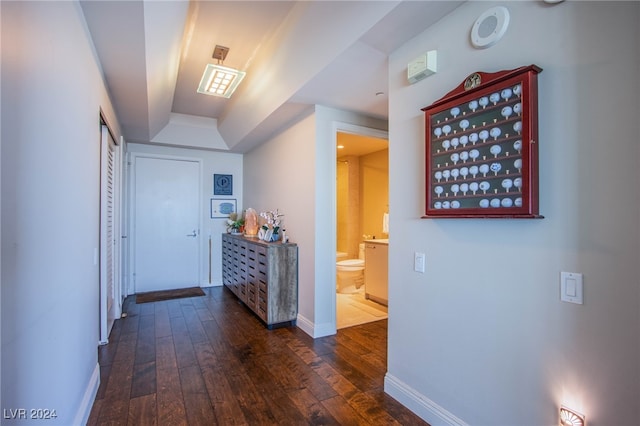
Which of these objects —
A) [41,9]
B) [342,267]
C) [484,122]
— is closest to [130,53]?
[41,9]

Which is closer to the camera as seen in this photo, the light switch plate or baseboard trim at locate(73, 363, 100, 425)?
the light switch plate

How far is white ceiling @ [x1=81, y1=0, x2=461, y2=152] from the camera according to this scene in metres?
1.87

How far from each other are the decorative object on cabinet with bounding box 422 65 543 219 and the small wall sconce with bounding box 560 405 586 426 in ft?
2.59

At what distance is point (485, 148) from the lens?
1.52m

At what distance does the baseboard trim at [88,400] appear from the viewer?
1.78 m

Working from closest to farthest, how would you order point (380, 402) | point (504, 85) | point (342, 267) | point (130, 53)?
point (504, 85)
point (380, 402)
point (130, 53)
point (342, 267)

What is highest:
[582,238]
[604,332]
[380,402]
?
[582,238]

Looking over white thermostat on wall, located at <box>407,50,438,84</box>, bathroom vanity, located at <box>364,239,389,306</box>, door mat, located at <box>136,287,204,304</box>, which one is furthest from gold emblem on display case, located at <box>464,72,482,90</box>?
door mat, located at <box>136,287,204,304</box>

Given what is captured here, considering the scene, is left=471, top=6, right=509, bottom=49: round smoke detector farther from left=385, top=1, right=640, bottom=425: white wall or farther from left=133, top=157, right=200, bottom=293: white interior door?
left=133, top=157, right=200, bottom=293: white interior door

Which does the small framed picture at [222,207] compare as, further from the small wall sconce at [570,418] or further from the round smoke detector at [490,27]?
the small wall sconce at [570,418]

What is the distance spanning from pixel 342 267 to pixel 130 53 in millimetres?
3724

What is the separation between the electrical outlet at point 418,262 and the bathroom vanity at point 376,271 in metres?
2.24

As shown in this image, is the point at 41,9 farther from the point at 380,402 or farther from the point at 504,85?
the point at 380,402

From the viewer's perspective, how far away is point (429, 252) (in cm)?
191
